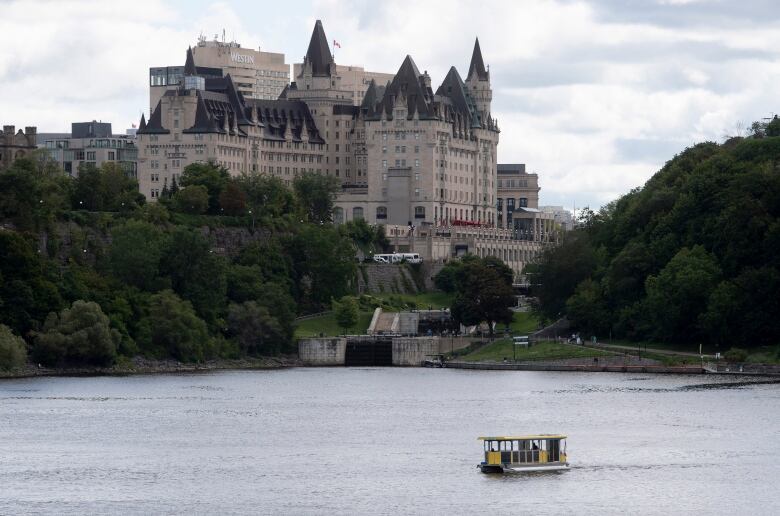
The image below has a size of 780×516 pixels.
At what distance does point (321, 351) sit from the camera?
186m

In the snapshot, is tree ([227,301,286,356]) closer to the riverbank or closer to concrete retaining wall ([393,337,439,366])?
the riverbank

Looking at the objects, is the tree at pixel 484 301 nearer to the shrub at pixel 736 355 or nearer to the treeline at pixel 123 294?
the treeline at pixel 123 294

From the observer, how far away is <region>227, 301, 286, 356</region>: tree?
179250 millimetres

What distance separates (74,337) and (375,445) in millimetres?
51186

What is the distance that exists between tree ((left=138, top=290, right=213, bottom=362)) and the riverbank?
Result: 2.87 ft

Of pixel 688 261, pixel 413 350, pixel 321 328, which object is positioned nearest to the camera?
pixel 688 261

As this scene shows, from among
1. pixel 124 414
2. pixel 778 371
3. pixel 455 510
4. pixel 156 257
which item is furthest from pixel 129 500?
pixel 156 257

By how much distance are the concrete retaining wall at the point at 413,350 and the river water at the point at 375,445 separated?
31432 millimetres

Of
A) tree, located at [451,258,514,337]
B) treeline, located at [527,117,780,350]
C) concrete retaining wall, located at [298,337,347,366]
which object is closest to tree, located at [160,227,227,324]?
concrete retaining wall, located at [298,337,347,366]

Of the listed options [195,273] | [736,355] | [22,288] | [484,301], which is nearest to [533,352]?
[484,301]

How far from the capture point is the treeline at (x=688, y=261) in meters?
162

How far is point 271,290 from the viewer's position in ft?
611

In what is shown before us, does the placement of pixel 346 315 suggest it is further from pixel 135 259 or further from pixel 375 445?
pixel 375 445

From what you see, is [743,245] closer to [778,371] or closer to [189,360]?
[778,371]
